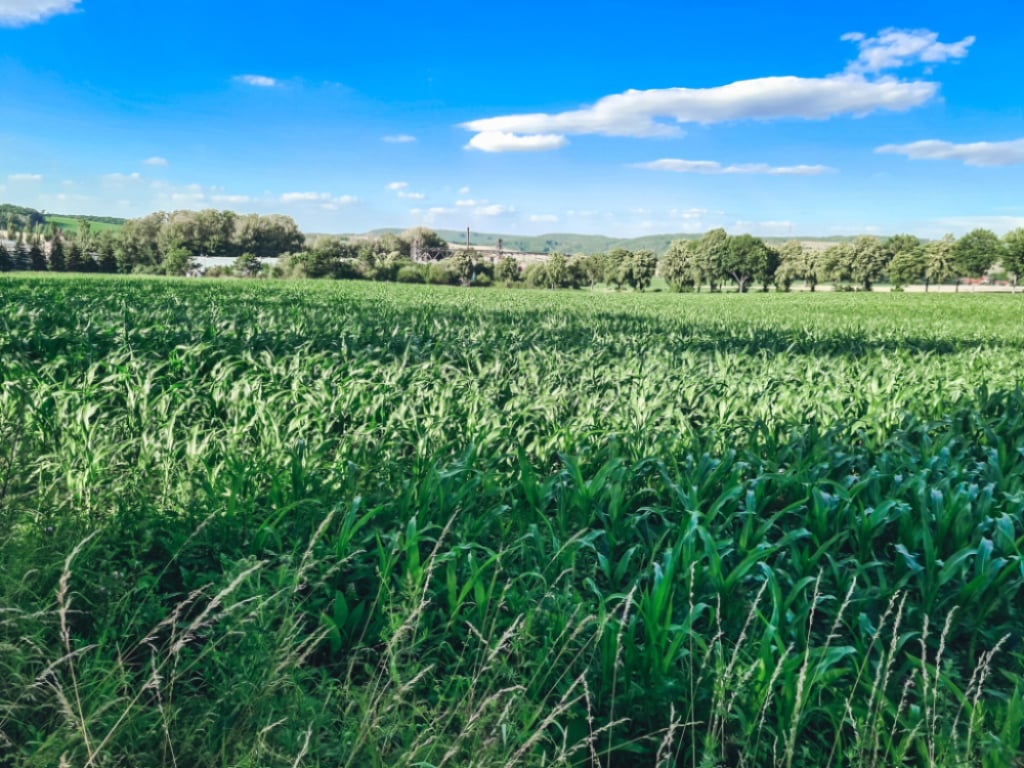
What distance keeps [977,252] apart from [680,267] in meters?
50.4

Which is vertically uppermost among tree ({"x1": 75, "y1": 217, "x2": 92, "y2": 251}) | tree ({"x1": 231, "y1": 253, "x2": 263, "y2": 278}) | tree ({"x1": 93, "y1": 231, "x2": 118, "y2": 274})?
tree ({"x1": 75, "y1": 217, "x2": 92, "y2": 251})

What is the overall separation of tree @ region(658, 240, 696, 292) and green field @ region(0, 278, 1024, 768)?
123 metres

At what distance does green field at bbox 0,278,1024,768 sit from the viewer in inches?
96.3

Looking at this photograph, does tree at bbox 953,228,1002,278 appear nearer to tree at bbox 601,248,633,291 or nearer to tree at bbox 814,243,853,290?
tree at bbox 814,243,853,290

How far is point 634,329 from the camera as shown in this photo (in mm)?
14281

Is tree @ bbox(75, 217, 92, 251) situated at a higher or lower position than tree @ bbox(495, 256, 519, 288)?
higher

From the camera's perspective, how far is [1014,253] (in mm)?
102125

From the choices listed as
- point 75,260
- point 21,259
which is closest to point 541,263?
point 75,260

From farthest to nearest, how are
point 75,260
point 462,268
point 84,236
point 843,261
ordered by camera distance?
point 84,236 < point 843,261 < point 462,268 < point 75,260

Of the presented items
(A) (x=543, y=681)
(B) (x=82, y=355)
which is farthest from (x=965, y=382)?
(B) (x=82, y=355)

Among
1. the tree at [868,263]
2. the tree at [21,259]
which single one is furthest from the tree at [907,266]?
the tree at [21,259]

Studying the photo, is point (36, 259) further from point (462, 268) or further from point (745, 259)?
point (745, 259)

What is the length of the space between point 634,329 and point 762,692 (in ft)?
39.6

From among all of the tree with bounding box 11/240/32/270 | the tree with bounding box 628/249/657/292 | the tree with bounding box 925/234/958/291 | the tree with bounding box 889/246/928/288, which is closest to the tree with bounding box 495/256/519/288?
the tree with bounding box 628/249/657/292
